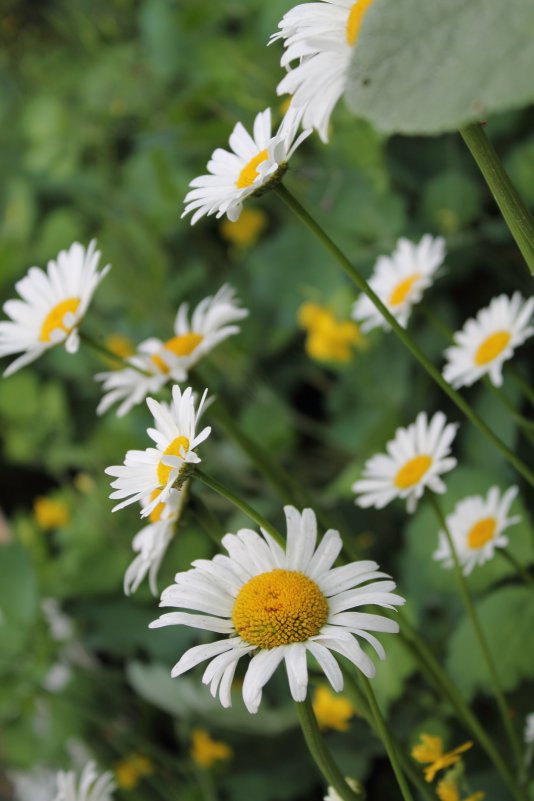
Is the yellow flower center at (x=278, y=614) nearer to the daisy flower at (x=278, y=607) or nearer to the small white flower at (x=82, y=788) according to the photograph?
the daisy flower at (x=278, y=607)

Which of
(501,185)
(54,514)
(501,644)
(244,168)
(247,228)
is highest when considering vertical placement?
(247,228)

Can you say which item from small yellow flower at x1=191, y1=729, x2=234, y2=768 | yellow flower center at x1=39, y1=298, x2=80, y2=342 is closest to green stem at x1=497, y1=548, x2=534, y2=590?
yellow flower center at x1=39, y1=298, x2=80, y2=342

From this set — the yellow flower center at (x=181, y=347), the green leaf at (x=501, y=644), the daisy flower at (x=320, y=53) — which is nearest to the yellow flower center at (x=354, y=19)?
the daisy flower at (x=320, y=53)

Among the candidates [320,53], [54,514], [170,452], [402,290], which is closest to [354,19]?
[320,53]

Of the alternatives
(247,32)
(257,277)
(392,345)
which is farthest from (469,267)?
(247,32)

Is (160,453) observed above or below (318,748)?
above

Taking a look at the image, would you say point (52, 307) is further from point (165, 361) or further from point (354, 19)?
point (354, 19)

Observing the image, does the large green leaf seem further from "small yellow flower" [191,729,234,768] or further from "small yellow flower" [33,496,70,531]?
"small yellow flower" [33,496,70,531]
